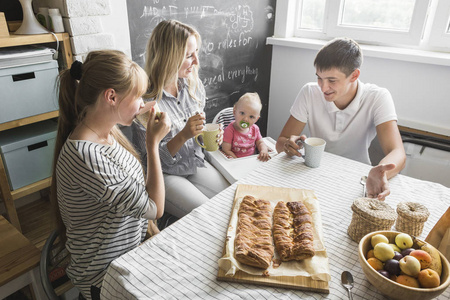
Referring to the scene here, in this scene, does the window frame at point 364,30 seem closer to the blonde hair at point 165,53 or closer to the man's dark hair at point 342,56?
the man's dark hair at point 342,56

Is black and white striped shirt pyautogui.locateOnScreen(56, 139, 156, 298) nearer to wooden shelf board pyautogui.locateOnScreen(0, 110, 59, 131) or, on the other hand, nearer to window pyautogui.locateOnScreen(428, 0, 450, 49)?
wooden shelf board pyautogui.locateOnScreen(0, 110, 59, 131)

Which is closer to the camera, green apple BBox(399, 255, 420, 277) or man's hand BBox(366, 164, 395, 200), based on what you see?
green apple BBox(399, 255, 420, 277)

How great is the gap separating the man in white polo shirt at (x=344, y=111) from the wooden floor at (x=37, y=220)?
138cm

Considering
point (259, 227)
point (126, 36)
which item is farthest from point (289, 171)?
point (126, 36)

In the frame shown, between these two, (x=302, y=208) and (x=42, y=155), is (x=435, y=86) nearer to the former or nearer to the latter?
(x=302, y=208)

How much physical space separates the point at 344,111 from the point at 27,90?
147cm

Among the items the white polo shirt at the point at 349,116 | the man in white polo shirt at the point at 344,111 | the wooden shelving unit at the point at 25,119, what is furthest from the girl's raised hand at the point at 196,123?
the wooden shelving unit at the point at 25,119

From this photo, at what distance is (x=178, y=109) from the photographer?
176 centimetres

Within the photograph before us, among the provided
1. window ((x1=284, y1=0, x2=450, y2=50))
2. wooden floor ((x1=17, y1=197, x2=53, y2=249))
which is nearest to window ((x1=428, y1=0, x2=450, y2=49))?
window ((x1=284, y1=0, x2=450, y2=50))

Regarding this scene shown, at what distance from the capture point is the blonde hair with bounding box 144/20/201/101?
5.31 feet

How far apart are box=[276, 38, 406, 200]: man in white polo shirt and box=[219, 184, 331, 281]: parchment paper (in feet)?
1.12

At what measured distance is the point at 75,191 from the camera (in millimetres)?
1058

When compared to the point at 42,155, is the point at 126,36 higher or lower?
higher

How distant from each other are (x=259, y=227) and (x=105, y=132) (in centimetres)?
60
